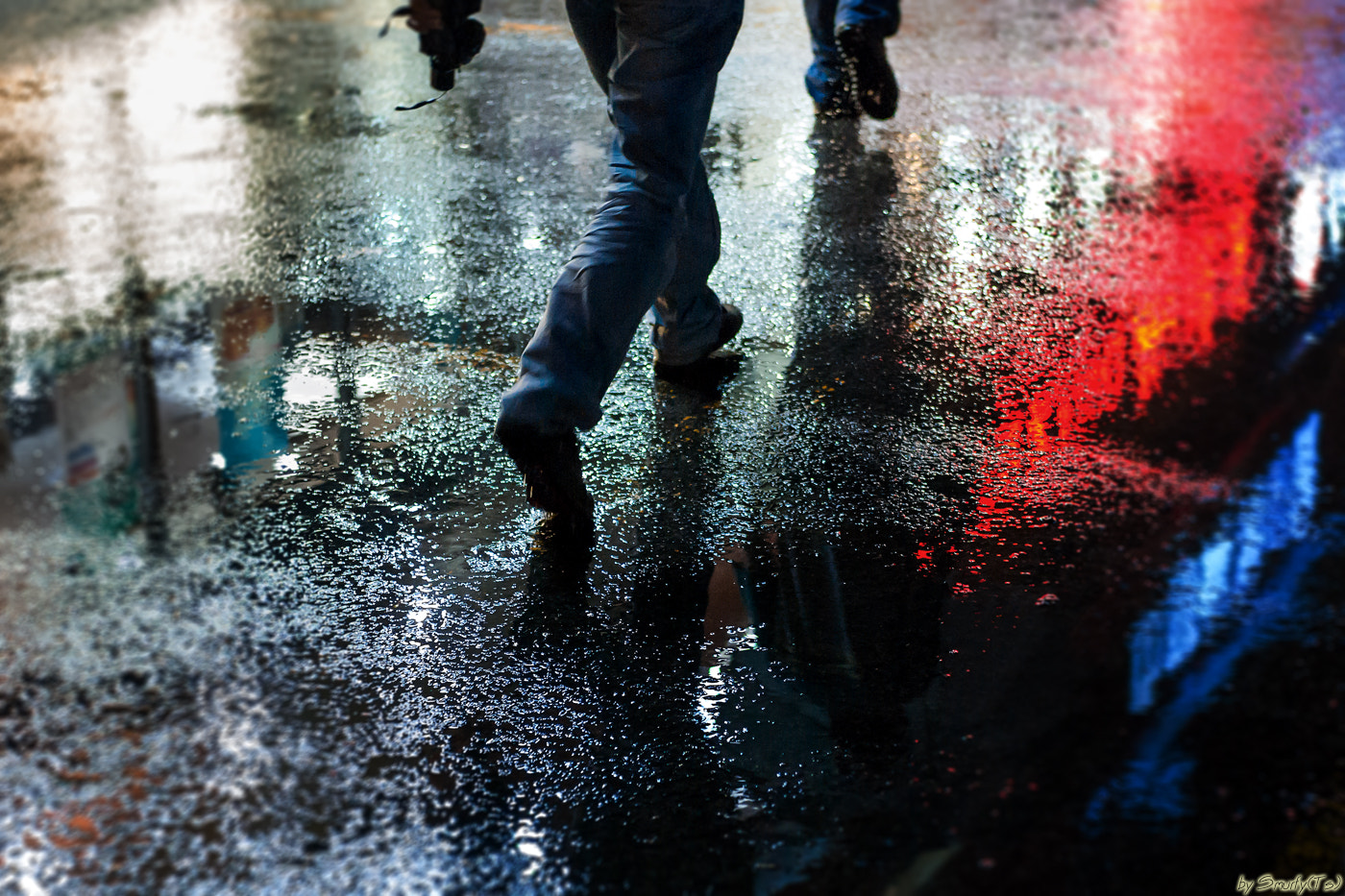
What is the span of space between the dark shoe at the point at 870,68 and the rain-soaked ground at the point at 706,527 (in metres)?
0.13

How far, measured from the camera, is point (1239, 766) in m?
1.74

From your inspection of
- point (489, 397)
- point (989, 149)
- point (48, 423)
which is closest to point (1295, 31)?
point (989, 149)

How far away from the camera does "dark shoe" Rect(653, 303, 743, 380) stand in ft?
9.96

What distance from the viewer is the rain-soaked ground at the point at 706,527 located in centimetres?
167

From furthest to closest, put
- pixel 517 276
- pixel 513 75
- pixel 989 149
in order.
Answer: pixel 513 75 → pixel 989 149 → pixel 517 276

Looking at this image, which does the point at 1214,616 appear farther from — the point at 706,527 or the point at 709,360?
the point at 709,360

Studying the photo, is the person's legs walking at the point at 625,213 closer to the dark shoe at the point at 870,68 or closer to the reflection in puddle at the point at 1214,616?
the reflection in puddle at the point at 1214,616

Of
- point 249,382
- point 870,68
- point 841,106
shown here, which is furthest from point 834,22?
point 249,382

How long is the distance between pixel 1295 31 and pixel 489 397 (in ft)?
20.1

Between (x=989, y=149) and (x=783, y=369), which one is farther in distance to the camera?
(x=989, y=149)

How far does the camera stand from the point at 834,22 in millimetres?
4758

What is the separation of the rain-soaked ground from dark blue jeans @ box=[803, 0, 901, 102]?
232mm

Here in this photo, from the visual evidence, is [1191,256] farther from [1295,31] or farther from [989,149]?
[1295,31]

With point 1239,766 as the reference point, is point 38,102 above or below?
above
